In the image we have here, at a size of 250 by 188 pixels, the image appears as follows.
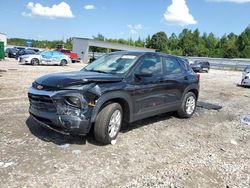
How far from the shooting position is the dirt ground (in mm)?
4418

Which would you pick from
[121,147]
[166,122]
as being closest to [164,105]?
[166,122]

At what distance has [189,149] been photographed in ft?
19.6

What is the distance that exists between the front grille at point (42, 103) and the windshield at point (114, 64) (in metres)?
1.51

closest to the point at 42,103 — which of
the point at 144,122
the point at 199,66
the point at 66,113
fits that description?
the point at 66,113

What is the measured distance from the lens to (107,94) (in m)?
5.59

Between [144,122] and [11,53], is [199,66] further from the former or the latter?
[144,122]

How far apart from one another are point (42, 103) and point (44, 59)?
24040 mm

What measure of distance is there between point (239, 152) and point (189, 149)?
0.98m

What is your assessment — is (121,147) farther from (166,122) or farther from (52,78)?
(166,122)

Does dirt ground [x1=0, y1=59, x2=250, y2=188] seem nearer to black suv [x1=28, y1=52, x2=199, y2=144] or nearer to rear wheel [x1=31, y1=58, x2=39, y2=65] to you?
black suv [x1=28, y1=52, x2=199, y2=144]

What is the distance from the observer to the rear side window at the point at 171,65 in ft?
24.3

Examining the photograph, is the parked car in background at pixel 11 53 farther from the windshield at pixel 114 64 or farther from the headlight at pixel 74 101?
the headlight at pixel 74 101

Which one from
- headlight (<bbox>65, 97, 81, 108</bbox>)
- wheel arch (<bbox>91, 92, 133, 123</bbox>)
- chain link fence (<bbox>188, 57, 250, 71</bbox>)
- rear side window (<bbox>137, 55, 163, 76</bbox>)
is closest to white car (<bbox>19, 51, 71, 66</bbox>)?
rear side window (<bbox>137, 55, 163, 76</bbox>)

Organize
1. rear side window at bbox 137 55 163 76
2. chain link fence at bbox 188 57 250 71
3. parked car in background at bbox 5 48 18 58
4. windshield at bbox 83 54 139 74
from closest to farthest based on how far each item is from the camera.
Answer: windshield at bbox 83 54 139 74 → rear side window at bbox 137 55 163 76 → parked car in background at bbox 5 48 18 58 → chain link fence at bbox 188 57 250 71
